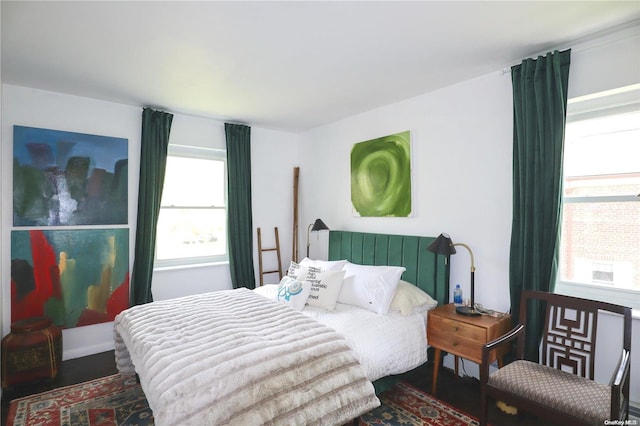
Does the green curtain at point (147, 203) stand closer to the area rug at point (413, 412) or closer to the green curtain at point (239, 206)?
the green curtain at point (239, 206)

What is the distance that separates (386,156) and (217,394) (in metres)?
2.81

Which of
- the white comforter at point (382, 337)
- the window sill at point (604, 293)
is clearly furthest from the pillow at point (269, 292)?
the window sill at point (604, 293)

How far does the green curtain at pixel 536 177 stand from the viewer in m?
2.36

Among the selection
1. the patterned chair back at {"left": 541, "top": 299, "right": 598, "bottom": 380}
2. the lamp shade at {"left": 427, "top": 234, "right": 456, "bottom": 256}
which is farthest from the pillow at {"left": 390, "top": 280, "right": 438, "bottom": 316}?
the patterned chair back at {"left": 541, "top": 299, "right": 598, "bottom": 380}

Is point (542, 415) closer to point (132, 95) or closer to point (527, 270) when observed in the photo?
point (527, 270)

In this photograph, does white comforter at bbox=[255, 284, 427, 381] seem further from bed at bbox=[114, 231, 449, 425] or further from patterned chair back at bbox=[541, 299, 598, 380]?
patterned chair back at bbox=[541, 299, 598, 380]

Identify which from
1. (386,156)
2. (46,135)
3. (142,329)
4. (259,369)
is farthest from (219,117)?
(259,369)

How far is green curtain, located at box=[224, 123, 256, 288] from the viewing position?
14.3ft

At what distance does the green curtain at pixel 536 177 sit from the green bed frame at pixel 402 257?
602 mm

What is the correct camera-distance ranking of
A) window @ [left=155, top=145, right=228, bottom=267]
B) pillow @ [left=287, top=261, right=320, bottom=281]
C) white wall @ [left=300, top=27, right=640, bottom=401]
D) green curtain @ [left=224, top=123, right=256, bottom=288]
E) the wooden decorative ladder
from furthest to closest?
the wooden decorative ladder, green curtain @ [left=224, top=123, right=256, bottom=288], window @ [left=155, top=145, right=228, bottom=267], pillow @ [left=287, top=261, right=320, bottom=281], white wall @ [left=300, top=27, right=640, bottom=401]

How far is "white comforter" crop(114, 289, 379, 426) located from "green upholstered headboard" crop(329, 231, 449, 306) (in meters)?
1.24

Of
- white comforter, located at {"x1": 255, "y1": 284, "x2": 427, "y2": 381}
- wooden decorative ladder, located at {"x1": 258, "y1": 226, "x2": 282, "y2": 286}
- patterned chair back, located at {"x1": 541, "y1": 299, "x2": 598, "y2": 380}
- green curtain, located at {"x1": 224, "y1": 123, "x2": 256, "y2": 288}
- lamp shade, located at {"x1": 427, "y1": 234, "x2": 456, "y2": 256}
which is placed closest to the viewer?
patterned chair back, located at {"x1": 541, "y1": 299, "x2": 598, "y2": 380}

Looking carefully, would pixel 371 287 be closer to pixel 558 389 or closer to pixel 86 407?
pixel 558 389

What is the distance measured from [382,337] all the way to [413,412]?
57cm
